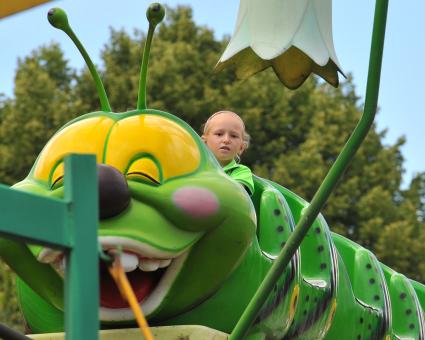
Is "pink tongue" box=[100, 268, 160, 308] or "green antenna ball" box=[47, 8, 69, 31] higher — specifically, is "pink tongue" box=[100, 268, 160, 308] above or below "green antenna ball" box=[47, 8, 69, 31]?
below

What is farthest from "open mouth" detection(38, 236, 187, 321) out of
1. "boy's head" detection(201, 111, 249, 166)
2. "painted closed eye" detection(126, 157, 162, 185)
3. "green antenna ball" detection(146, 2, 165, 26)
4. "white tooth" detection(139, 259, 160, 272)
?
"boy's head" detection(201, 111, 249, 166)

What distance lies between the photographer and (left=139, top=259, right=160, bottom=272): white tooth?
14.6ft

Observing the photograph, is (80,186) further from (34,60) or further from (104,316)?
(34,60)

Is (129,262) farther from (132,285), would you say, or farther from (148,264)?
(132,285)

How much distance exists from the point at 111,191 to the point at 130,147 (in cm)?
34

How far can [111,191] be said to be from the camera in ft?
14.0

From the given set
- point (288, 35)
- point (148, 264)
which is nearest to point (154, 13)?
point (288, 35)

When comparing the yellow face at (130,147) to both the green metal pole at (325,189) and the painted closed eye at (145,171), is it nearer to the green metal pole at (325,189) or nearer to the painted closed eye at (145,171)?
the painted closed eye at (145,171)

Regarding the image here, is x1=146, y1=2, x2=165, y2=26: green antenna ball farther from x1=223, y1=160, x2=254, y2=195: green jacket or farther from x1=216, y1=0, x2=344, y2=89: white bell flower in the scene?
x1=223, y1=160, x2=254, y2=195: green jacket

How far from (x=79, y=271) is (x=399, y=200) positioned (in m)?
17.1

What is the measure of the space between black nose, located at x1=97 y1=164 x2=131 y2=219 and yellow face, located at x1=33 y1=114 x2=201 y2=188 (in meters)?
0.20

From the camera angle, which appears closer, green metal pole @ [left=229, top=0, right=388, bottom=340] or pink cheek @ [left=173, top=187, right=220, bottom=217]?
green metal pole @ [left=229, top=0, right=388, bottom=340]

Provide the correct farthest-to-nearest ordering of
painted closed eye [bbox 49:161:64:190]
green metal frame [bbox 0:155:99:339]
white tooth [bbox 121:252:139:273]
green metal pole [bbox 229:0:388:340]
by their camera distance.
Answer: painted closed eye [bbox 49:161:64:190] → white tooth [bbox 121:252:139:273] → green metal pole [bbox 229:0:388:340] → green metal frame [bbox 0:155:99:339]

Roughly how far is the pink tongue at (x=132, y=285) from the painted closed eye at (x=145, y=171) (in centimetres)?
33
